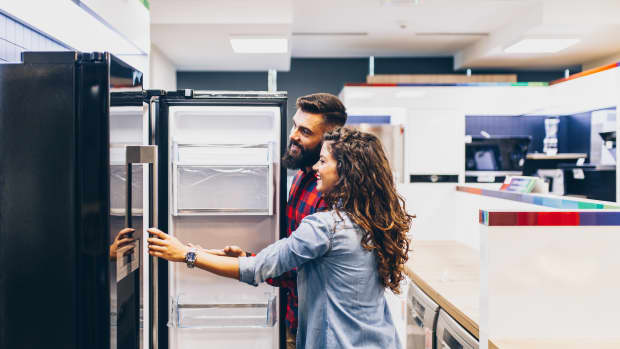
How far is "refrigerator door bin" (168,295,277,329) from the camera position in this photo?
7.36ft

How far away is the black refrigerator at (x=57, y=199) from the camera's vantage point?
98 cm

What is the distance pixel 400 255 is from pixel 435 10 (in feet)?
13.9

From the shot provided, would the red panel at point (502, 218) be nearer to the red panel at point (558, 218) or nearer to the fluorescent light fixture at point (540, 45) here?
the red panel at point (558, 218)

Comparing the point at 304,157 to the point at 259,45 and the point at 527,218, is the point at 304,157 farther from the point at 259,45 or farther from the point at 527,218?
the point at 259,45

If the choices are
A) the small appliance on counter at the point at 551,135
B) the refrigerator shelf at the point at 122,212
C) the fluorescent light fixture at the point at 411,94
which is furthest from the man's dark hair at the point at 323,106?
the small appliance on counter at the point at 551,135

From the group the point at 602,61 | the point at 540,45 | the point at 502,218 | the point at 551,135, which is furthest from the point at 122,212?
the point at 602,61

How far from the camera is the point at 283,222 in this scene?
201cm

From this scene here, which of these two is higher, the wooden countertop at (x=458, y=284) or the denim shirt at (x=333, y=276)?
the denim shirt at (x=333, y=276)

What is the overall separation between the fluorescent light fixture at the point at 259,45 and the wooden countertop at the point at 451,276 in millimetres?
2943

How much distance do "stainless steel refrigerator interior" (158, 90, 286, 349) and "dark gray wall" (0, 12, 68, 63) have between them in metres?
0.76

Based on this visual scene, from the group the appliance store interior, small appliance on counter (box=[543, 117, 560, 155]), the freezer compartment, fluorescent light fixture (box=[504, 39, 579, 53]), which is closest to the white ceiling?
the appliance store interior

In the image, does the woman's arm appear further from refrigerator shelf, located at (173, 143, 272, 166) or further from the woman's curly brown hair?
refrigerator shelf, located at (173, 143, 272, 166)

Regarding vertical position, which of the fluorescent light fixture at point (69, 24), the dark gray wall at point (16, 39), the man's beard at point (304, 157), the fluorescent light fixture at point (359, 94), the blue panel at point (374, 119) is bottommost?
the man's beard at point (304, 157)

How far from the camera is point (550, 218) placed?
1.36 metres
